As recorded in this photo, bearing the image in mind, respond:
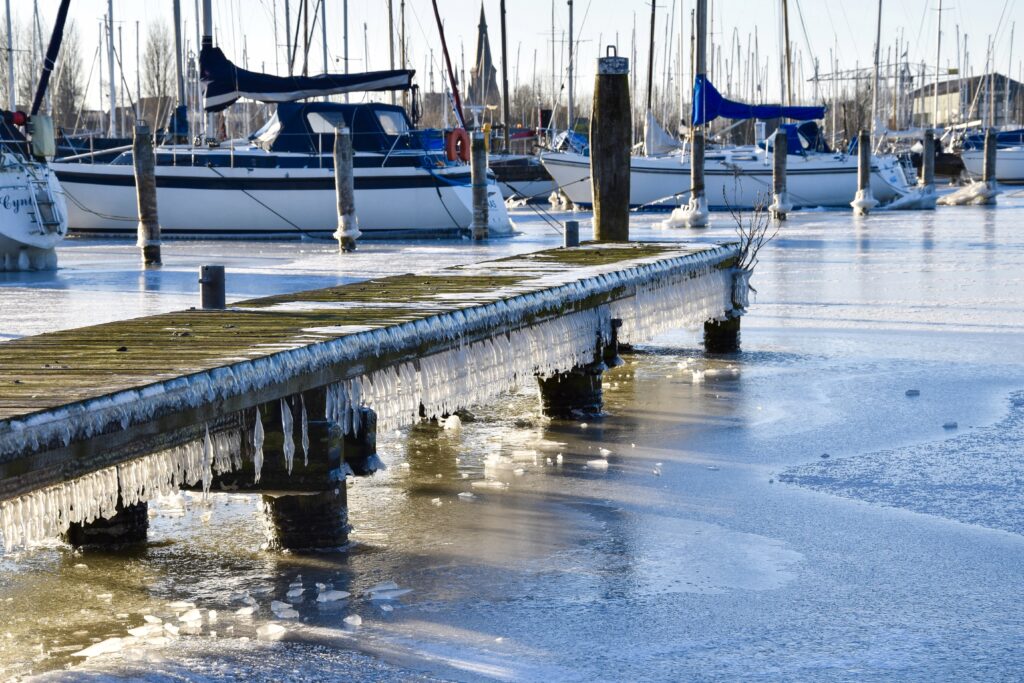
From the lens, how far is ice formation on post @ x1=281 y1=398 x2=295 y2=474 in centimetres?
568

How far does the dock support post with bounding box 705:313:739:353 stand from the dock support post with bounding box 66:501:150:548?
625cm

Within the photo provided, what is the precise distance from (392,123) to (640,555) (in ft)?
79.9

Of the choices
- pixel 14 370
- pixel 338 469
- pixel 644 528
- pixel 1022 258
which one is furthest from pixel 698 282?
pixel 1022 258

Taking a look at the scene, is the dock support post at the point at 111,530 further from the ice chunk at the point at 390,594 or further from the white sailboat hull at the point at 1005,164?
the white sailboat hull at the point at 1005,164

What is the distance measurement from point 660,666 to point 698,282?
20.9 ft

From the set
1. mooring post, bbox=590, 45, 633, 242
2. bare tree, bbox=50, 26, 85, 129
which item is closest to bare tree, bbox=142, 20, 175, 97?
bare tree, bbox=50, 26, 85, 129

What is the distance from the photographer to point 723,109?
1442 inches

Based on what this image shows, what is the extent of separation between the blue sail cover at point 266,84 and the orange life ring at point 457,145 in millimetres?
1870

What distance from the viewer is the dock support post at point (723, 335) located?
1155 centimetres

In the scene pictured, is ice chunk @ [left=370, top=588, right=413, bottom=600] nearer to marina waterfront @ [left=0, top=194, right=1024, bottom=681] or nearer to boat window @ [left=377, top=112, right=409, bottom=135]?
marina waterfront @ [left=0, top=194, right=1024, bottom=681]

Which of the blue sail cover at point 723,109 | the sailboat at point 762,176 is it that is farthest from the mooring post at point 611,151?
the sailboat at point 762,176

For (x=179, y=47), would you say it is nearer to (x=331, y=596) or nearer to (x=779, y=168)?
(x=779, y=168)

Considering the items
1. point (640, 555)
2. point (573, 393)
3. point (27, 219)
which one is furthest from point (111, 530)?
point (27, 219)

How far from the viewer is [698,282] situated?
10.9 meters
